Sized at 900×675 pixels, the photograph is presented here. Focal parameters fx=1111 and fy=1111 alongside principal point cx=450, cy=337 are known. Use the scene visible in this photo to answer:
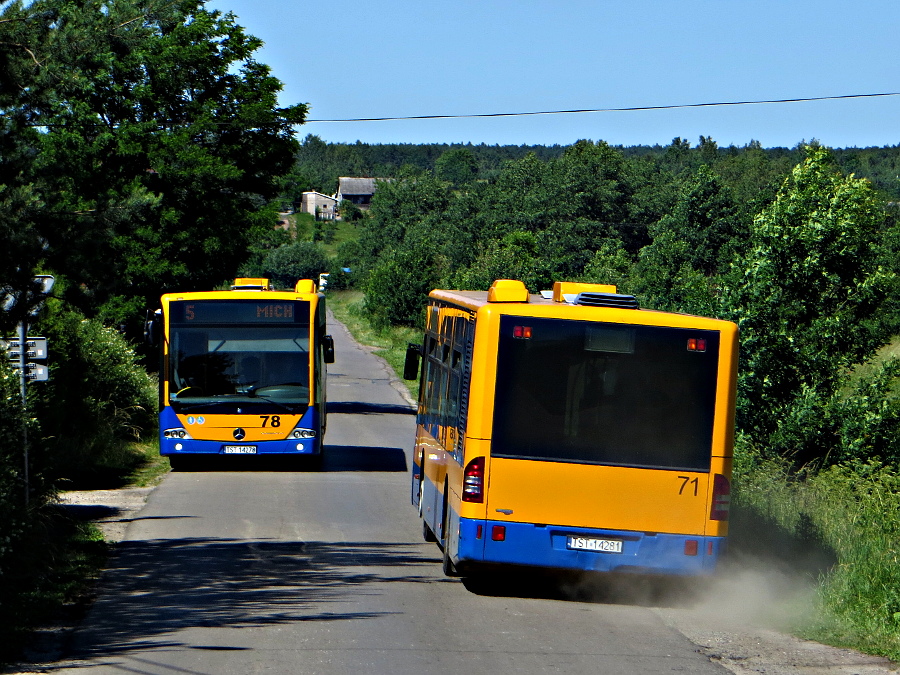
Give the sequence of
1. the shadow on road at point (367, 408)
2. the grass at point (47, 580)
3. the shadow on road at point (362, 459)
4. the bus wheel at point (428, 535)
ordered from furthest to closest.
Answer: the shadow on road at point (367, 408), the shadow on road at point (362, 459), the bus wheel at point (428, 535), the grass at point (47, 580)

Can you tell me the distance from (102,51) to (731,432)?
5.97 m

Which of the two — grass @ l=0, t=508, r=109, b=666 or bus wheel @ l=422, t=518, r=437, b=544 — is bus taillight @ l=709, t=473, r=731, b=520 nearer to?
bus wheel @ l=422, t=518, r=437, b=544

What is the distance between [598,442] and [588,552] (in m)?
0.94

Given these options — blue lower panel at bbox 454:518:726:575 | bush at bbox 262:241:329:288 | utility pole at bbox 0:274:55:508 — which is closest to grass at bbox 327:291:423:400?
bush at bbox 262:241:329:288

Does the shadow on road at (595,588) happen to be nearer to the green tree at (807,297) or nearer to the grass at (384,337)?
the green tree at (807,297)

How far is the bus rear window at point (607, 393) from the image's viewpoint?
9.40 meters

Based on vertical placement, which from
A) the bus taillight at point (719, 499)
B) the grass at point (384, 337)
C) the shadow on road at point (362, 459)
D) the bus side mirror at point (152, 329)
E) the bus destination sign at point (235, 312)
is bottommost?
the grass at point (384, 337)

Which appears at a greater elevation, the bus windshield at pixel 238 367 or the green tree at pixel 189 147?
the green tree at pixel 189 147

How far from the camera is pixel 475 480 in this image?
9.39 metres

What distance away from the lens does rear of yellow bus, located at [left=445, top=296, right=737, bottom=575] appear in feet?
30.8

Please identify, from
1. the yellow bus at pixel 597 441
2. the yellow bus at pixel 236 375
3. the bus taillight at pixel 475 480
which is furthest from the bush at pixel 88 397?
the yellow bus at pixel 597 441

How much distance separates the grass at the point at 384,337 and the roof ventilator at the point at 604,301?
28998 mm

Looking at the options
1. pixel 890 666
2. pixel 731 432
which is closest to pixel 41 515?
pixel 731 432

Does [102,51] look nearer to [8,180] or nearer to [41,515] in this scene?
[8,180]
